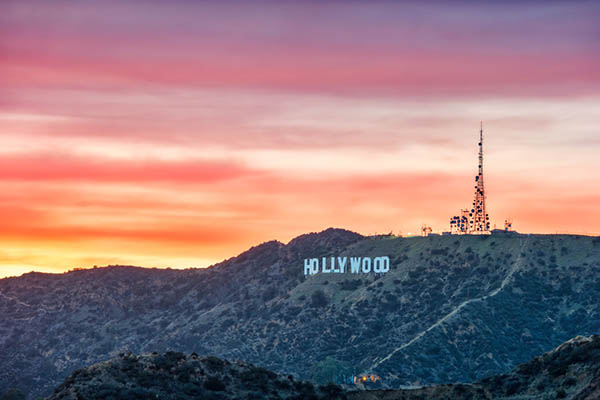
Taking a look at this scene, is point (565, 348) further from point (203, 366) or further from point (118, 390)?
point (118, 390)

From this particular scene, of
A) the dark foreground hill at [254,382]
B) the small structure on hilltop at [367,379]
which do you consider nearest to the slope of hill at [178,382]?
the dark foreground hill at [254,382]

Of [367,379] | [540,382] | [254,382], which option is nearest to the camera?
[540,382]

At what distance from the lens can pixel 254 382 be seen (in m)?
127

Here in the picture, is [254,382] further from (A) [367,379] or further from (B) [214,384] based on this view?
(A) [367,379]

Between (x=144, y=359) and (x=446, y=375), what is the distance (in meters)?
82.4

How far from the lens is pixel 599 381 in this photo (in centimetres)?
10650

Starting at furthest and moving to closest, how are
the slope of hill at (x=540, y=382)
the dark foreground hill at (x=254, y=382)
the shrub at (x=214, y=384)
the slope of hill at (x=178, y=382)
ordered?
the shrub at (x=214, y=384), the slope of hill at (x=540, y=382), the dark foreground hill at (x=254, y=382), the slope of hill at (x=178, y=382)

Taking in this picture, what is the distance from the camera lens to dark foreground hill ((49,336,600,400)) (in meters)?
116

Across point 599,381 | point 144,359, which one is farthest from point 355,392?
point 599,381

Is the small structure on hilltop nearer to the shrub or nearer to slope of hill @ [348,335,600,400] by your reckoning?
slope of hill @ [348,335,600,400]

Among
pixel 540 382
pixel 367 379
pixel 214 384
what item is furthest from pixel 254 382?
pixel 367 379

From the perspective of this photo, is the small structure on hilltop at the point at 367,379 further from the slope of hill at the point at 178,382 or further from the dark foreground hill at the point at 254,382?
the slope of hill at the point at 178,382

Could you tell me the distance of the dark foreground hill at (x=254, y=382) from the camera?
380ft

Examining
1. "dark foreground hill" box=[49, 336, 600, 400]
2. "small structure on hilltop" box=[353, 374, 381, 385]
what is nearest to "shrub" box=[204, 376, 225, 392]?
"dark foreground hill" box=[49, 336, 600, 400]
